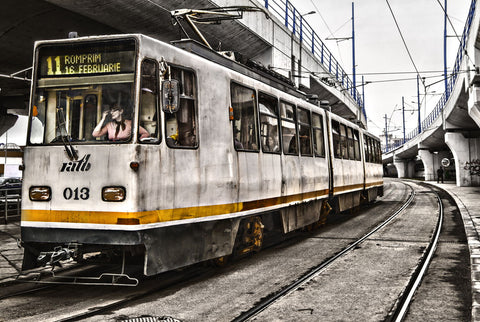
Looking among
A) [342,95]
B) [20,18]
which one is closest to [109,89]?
[20,18]

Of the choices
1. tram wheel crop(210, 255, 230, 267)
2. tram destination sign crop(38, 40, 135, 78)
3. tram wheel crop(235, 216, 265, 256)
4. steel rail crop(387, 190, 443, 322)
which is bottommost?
steel rail crop(387, 190, 443, 322)

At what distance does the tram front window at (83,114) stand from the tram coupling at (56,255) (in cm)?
129

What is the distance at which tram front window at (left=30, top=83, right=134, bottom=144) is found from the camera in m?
5.80

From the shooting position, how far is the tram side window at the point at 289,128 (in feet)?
30.3

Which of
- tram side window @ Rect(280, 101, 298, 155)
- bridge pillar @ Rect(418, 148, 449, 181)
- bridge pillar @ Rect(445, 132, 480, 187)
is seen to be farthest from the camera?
bridge pillar @ Rect(418, 148, 449, 181)

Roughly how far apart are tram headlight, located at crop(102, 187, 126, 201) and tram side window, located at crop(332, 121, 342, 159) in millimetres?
8298

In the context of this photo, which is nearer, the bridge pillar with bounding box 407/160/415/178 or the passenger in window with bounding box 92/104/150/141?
the passenger in window with bounding box 92/104/150/141

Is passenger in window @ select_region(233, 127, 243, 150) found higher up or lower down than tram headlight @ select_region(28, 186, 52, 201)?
higher up

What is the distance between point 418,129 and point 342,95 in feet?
87.7

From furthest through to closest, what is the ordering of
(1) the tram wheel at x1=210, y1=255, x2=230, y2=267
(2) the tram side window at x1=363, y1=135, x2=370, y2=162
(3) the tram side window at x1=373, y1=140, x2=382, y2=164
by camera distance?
1. (3) the tram side window at x1=373, y1=140, x2=382, y2=164
2. (2) the tram side window at x1=363, y1=135, x2=370, y2=162
3. (1) the tram wheel at x1=210, y1=255, x2=230, y2=267

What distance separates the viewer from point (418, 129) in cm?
5381

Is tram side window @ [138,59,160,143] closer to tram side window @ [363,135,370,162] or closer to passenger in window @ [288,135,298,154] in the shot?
passenger in window @ [288,135,298,154]

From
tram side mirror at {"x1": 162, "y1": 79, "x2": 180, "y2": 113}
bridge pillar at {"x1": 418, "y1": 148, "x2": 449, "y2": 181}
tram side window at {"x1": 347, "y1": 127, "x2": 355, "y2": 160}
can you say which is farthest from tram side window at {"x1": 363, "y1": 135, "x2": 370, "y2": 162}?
bridge pillar at {"x1": 418, "y1": 148, "x2": 449, "y2": 181}

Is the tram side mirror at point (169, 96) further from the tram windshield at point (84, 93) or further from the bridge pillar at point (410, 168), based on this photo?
the bridge pillar at point (410, 168)
